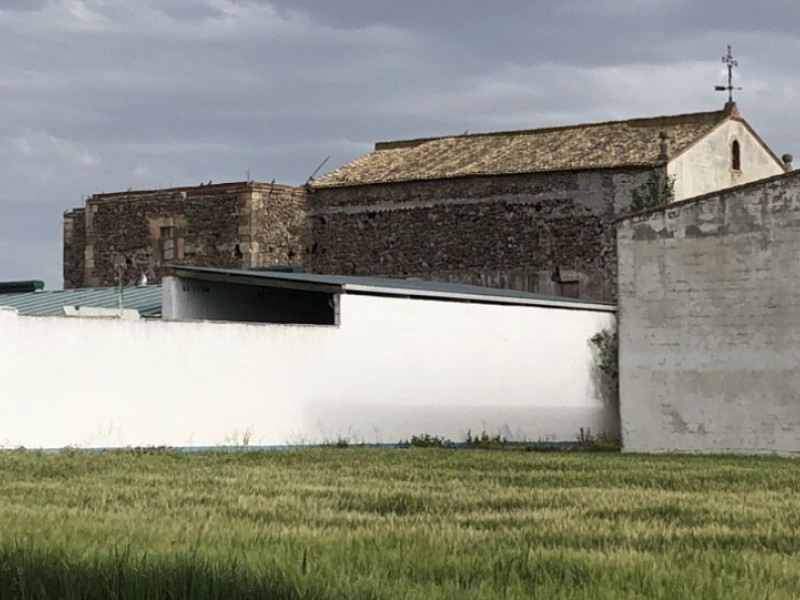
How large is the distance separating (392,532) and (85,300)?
1103 inches

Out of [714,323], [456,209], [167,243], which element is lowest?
[714,323]

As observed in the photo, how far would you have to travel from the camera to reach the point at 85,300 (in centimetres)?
3912

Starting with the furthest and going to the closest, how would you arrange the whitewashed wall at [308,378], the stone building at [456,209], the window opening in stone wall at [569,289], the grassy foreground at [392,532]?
1. the stone building at [456,209]
2. the window opening in stone wall at [569,289]
3. the whitewashed wall at [308,378]
4. the grassy foreground at [392,532]

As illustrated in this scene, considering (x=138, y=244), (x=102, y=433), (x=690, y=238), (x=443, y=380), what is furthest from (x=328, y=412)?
(x=138, y=244)

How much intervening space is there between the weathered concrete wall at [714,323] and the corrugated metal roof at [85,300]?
1166cm

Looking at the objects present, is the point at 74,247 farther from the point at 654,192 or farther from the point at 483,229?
the point at 654,192

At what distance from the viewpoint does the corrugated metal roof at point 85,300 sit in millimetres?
37375

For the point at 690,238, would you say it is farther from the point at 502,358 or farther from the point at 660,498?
the point at 660,498

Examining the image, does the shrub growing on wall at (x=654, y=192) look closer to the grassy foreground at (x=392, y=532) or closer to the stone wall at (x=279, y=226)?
the stone wall at (x=279, y=226)

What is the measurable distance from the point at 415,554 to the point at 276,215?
40443 mm

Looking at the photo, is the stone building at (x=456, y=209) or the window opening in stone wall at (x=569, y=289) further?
the stone building at (x=456, y=209)

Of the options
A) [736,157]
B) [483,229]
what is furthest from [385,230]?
[736,157]

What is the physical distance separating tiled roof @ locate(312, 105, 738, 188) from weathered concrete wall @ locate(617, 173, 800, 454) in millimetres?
12823

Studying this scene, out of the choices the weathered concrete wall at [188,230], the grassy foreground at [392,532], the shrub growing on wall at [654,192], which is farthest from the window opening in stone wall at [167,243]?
the grassy foreground at [392,532]
